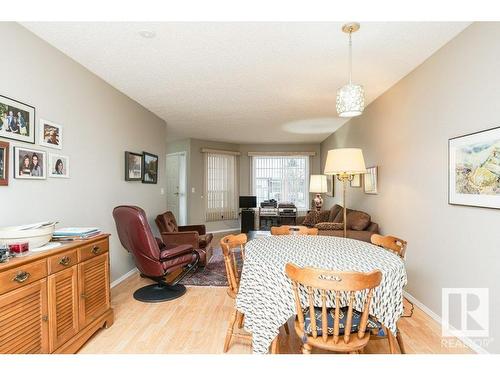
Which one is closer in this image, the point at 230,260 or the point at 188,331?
the point at 230,260

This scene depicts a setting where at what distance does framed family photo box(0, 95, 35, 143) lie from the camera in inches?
74.3

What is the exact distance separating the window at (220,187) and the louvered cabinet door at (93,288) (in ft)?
15.6

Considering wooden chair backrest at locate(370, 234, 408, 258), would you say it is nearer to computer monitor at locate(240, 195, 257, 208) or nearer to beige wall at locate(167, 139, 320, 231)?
computer monitor at locate(240, 195, 257, 208)

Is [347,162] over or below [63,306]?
over

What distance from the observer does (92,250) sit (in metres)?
2.09

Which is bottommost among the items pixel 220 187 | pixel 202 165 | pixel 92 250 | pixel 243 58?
pixel 92 250

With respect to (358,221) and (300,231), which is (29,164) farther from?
(358,221)

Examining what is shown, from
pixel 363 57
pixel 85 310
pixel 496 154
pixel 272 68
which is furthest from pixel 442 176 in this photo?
pixel 85 310

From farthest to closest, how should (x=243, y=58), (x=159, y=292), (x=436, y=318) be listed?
(x=159, y=292) < (x=243, y=58) < (x=436, y=318)

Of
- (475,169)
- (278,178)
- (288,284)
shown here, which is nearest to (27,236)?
(288,284)

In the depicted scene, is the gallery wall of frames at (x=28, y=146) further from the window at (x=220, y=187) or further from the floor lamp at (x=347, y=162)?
the window at (x=220, y=187)

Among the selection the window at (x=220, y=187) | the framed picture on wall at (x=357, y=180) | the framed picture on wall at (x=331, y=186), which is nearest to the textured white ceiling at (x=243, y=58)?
the framed picture on wall at (x=357, y=180)

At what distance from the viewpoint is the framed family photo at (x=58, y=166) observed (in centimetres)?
236

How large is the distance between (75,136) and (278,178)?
5737 mm
